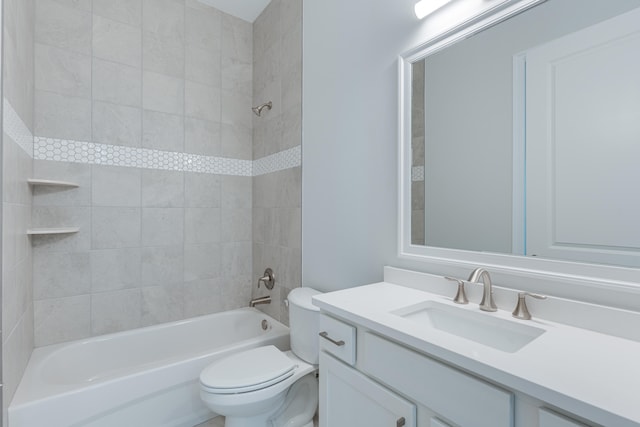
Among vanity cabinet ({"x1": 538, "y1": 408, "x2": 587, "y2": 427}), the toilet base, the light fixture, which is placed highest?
the light fixture

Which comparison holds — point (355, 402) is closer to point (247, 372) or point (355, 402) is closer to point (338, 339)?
point (338, 339)

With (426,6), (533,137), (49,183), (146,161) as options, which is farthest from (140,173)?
(533,137)

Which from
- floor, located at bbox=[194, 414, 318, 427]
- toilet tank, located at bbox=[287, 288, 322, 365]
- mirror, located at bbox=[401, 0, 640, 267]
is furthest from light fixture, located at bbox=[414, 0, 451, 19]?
floor, located at bbox=[194, 414, 318, 427]

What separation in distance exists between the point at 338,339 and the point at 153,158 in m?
1.91

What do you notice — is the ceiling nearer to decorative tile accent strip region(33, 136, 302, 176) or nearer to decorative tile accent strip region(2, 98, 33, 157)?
decorative tile accent strip region(33, 136, 302, 176)

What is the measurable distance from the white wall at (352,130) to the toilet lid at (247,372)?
0.51 m

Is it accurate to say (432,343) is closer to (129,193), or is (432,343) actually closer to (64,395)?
(64,395)

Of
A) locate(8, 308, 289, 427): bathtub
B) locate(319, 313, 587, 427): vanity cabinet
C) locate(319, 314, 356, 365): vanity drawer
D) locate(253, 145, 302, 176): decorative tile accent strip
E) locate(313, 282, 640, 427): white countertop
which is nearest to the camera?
locate(313, 282, 640, 427): white countertop

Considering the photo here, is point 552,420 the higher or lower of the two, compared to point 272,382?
higher

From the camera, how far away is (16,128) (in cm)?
136

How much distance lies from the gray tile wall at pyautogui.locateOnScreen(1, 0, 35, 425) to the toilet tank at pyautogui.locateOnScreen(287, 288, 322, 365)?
3.93 ft

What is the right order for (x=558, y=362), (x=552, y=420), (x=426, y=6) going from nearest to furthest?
(x=552, y=420) → (x=558, y=362) → (x=426, y=6)

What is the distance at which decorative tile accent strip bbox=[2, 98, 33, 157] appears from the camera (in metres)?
1.19

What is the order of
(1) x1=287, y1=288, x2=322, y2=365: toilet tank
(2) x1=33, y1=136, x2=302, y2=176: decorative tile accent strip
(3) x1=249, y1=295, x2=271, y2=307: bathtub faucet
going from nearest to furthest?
(1) x1=287, y1=288, x2=322, y2=365: toilet tank
(2) x1=33, y1=136, x2=302, y2=176: decorative tile accent strip
(3) x1=249, y1=295, x2=271, y2=307: bathtub faucet
